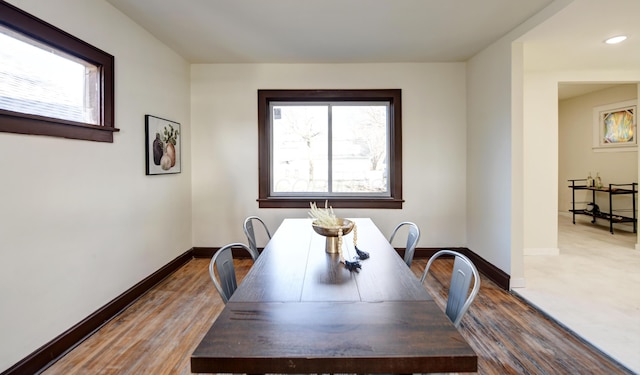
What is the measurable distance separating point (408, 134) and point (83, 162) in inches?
143

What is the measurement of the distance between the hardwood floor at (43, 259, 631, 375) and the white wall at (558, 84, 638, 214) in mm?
Result: 4692

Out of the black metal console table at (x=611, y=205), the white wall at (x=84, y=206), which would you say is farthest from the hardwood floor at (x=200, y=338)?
the black metal console table at (x=611, y=205)

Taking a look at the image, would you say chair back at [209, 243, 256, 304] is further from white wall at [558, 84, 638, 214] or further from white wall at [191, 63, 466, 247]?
white wall at [558, 84, 638, 214]

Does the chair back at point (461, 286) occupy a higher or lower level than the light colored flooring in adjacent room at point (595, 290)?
higher

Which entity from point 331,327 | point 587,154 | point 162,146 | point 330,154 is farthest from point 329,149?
point 587,154

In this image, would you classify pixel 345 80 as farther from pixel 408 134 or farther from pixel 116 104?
pixel 116 104

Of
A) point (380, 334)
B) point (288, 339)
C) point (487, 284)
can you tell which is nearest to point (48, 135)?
point (288, 339)

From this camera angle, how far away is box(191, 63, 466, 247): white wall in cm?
431

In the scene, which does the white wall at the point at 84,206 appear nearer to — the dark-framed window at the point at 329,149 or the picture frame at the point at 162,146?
the picture frame at the point at 162,146

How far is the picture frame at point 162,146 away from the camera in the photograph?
3.26 m

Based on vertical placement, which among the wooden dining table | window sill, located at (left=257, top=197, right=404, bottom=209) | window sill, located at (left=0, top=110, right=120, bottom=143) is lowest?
the wooden dining table

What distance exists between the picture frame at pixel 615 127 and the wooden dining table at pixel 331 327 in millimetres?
6440

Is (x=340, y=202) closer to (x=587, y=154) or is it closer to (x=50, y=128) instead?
(x=50, y=128)

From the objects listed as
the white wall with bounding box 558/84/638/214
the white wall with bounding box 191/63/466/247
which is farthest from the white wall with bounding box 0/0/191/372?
the white wall with bounding box 558/84/638/214
